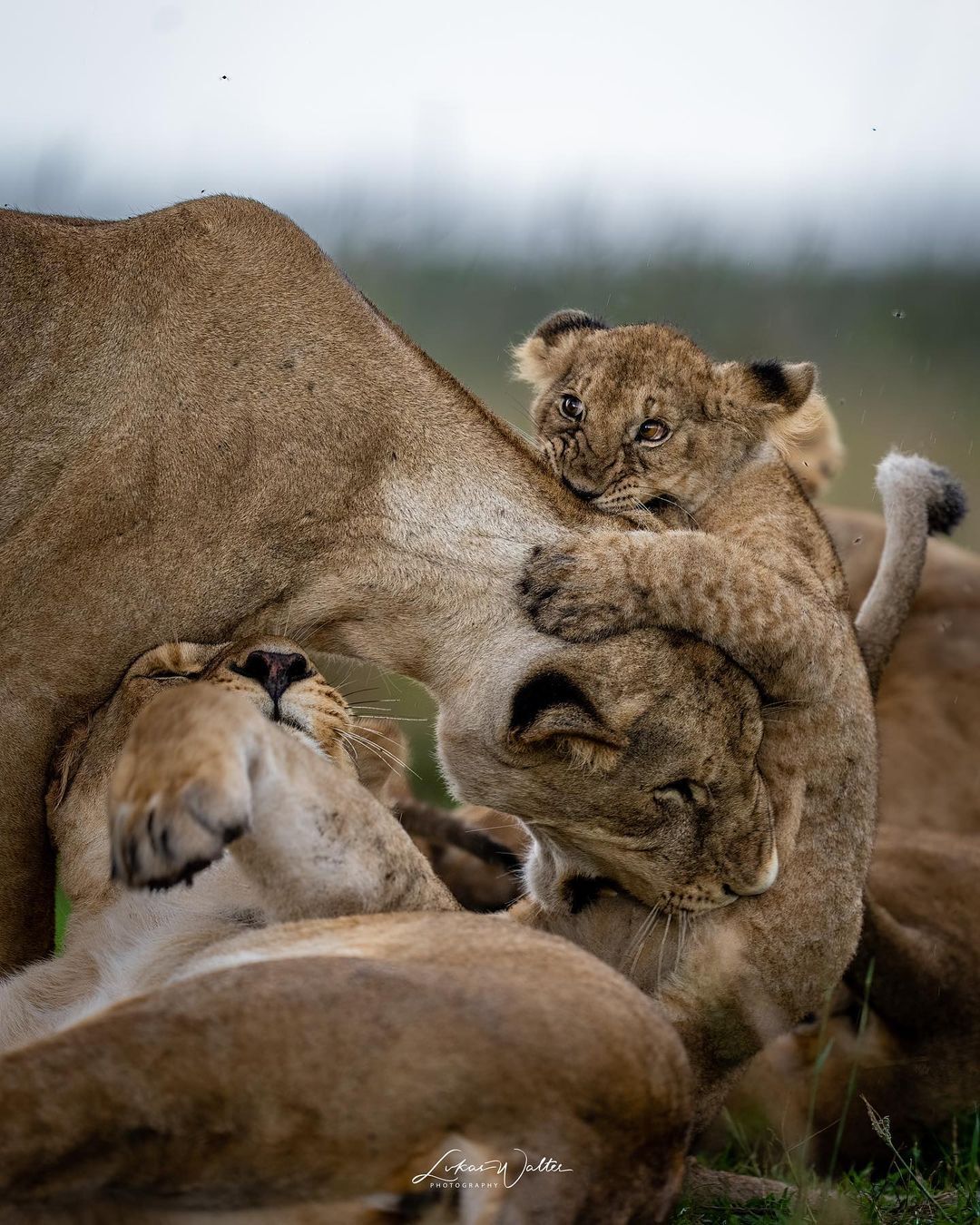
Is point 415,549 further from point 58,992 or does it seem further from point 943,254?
point 943,254

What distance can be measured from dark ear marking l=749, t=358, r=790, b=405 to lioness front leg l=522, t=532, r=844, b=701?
63 cm

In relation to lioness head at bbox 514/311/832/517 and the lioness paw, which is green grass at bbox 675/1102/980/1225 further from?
lioness head at bbox 514/311/832/517

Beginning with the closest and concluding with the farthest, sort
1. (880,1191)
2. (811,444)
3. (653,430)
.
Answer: (880,1191)
(653,430)
(811,444)

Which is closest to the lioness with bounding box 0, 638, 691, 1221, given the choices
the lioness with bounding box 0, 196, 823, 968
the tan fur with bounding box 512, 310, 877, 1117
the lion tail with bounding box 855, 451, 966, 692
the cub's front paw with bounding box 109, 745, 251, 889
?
the cub's front paw with bounding box 109, 745, 251, 889

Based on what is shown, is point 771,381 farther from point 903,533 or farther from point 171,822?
point 171,822

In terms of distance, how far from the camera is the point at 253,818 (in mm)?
2771

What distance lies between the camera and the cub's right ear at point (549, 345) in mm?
4219

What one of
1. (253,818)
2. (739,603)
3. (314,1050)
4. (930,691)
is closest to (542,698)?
(739,603)

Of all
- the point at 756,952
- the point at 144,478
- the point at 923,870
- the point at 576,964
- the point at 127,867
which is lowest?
the point at 923,870

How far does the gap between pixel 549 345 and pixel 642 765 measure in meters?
1.50

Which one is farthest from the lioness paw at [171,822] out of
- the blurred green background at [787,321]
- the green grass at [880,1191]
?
the blurred green background at [787,321]

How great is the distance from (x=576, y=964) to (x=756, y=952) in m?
1.01

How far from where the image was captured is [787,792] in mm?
3467

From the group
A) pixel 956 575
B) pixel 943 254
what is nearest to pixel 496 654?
pixel 956 575
